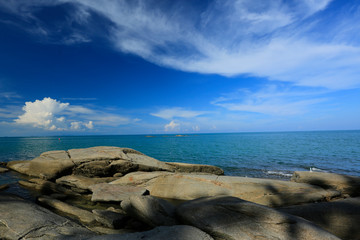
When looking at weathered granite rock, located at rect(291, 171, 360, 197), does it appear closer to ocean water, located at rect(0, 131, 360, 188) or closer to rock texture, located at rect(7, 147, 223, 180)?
ocean water, located at rect(0, 131, 360, 188)

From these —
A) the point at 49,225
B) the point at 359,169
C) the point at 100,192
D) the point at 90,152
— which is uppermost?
the point at 90,152

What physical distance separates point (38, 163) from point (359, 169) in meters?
30.1

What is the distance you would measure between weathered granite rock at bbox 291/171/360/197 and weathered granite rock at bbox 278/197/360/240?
307cm

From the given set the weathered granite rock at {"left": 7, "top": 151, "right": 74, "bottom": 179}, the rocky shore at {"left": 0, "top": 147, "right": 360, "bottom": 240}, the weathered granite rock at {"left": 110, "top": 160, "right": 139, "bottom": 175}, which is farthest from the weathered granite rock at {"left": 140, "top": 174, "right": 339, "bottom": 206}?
the weathered granite rock at {"left": 7, "top": 151, "right": 74, "bottom": 179}

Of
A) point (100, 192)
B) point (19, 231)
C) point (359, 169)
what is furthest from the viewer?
point (359, 169)

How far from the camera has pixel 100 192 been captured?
28.6 ft

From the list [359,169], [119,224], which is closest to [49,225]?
[119,224]

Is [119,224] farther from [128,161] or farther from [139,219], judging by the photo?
[128,161]

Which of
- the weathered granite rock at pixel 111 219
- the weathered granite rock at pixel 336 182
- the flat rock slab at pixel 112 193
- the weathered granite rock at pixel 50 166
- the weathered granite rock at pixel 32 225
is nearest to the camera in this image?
the weathered granite rock at pixel 32 225

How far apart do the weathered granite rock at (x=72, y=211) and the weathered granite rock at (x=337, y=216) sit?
7.15 meters

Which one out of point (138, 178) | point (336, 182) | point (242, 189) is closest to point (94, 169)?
point (138, 178)

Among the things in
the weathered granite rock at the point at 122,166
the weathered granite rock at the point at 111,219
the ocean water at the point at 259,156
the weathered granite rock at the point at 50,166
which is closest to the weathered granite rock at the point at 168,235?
the weathered granite rock at the point at 111,219

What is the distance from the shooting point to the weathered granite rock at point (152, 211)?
5188 mm

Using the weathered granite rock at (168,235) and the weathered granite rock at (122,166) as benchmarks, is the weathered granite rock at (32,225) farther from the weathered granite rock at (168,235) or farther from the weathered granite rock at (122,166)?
the weathered granite rock at (122,166)
